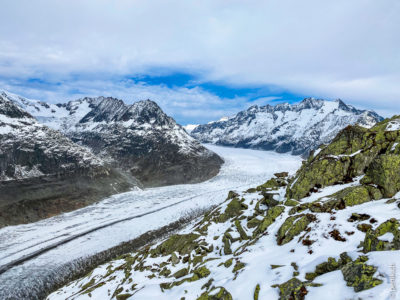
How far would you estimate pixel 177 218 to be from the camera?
303ft

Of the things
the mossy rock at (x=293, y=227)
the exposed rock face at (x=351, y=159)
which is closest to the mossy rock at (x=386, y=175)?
the exposed rock face at (x=351, y=159)

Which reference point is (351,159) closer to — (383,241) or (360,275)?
(383,241)

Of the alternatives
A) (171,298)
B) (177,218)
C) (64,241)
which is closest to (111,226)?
(64,241)

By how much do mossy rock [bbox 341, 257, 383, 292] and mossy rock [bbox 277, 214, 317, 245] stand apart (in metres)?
8.19

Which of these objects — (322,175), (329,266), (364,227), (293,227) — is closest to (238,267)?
(293,227)

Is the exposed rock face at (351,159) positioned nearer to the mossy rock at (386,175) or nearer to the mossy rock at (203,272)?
the mossy rock at (386,175)

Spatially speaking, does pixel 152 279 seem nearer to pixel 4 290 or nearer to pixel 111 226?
pixel 4 290

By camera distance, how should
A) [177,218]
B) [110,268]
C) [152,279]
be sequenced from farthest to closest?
1. [177,218]
2. [110,268]
3. [152,279]

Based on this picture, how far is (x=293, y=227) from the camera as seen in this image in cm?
2030

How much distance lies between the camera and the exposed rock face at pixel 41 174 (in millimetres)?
102469

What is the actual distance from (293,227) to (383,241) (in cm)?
841

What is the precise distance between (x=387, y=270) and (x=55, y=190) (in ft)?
449

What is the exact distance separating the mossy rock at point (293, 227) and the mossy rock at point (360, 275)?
819 cm

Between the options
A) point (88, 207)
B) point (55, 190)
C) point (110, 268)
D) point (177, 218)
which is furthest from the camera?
point (55, 190)
